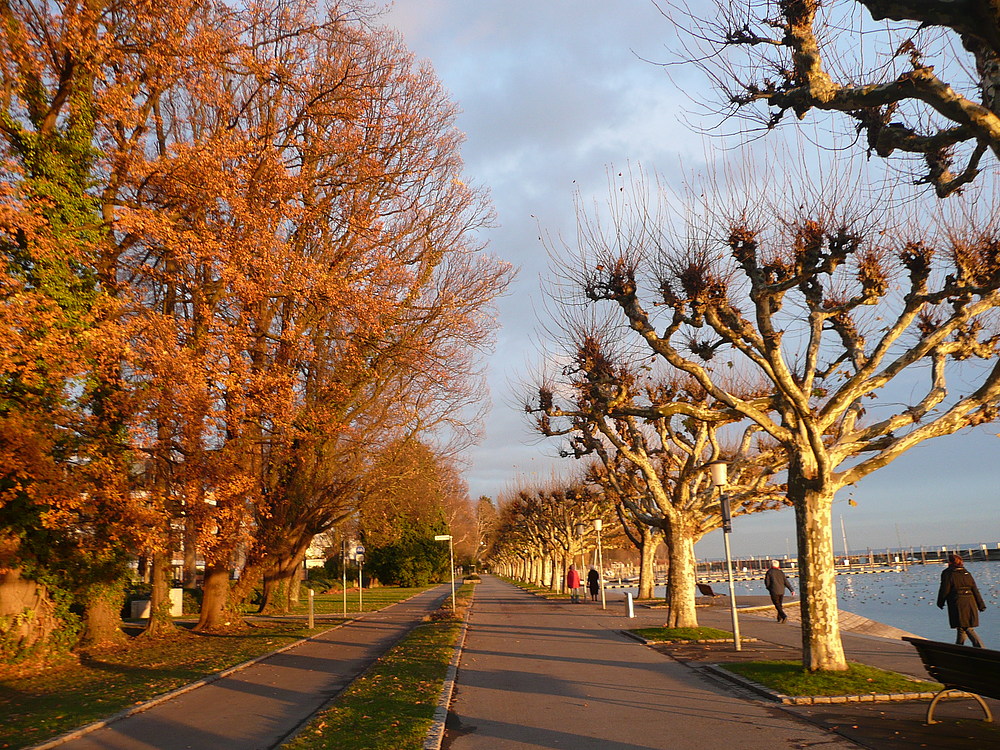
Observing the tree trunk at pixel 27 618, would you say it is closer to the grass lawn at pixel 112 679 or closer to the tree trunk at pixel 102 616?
the grass lawn at pixel 112 679

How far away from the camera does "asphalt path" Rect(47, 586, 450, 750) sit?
390 inches

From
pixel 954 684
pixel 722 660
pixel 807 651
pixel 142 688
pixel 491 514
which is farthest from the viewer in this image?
pixel 491 514

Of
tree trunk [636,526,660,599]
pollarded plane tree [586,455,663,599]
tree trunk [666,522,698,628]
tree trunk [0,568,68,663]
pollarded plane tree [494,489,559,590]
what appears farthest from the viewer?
pollarded plane tree [494,489,559,590]

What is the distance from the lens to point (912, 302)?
529 inches

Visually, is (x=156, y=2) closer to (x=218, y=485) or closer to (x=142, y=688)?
(x=218, y=485)

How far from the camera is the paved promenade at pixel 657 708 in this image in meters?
9.18

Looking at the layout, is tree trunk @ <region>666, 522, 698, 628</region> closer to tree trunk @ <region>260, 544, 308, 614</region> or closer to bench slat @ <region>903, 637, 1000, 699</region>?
bench slat @ <region>903, 637, 1000, 699</region>

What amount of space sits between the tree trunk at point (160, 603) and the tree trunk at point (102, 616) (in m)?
1.77

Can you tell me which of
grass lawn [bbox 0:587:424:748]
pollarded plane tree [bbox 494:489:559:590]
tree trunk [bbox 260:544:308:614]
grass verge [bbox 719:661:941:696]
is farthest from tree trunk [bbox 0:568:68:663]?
pollarded plane tree [bbox 494:489:559:590]

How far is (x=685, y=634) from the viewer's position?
20.6 meters

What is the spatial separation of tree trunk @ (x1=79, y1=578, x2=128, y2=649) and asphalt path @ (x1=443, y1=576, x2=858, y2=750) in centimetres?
894

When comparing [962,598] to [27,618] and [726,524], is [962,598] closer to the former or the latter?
[726,524]

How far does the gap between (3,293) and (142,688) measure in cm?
698

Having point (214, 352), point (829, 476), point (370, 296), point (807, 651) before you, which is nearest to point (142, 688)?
point (214, 352)
